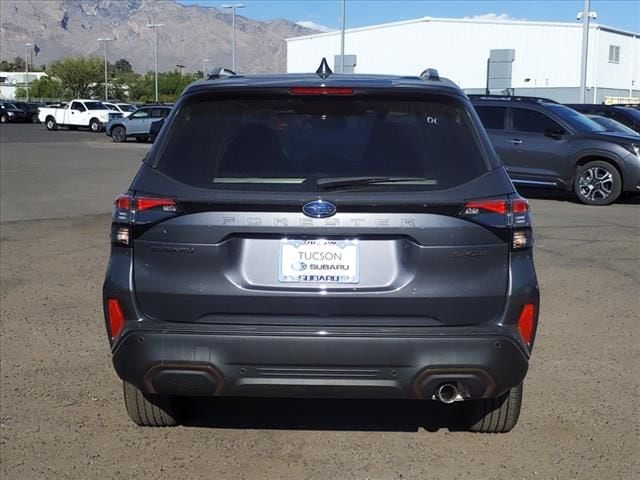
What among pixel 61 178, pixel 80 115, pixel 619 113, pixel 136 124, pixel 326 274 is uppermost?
pixel 619 113

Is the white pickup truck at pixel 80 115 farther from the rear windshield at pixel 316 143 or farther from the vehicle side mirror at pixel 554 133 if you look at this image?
the rear windshield at pixel 316 143

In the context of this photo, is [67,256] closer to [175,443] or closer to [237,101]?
[175,443]

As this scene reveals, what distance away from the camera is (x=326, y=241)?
11.8 feet

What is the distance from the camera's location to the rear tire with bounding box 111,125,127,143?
3762 cm

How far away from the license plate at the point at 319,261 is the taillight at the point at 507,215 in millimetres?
532

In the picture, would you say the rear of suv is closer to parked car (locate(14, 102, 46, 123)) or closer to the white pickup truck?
the white pickup truck

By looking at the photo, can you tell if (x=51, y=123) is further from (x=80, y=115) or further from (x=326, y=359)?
(x=326, y=359)

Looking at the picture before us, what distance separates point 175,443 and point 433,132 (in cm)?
213

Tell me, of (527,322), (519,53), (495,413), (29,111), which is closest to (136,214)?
(527,322)

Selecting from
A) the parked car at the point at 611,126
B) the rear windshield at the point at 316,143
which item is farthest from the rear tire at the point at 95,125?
the rear windshield at the point at 316,143

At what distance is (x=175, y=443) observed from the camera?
173 inches

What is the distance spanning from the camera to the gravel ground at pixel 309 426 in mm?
4117

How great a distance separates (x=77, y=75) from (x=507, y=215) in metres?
95.3

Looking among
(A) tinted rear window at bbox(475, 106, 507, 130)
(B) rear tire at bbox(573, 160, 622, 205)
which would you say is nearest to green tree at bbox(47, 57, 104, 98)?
(A) tinted rear window at bbox(475, 106, 507, 130)
